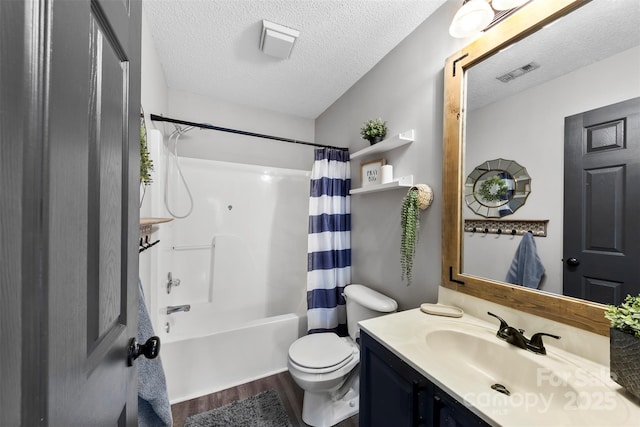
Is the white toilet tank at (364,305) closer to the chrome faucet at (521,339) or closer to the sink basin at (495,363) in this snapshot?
the sink basin at (495,363)

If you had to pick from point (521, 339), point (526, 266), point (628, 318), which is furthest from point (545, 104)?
point (521, 339)

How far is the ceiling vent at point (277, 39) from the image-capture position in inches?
57.1

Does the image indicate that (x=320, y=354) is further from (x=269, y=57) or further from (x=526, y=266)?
(x=269, y=57)

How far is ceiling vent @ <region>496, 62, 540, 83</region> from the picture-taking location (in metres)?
0.98

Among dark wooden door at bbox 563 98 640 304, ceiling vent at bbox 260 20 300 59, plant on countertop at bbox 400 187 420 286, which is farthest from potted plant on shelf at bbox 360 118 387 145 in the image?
dark wooden door at bbox 563 98 640 304

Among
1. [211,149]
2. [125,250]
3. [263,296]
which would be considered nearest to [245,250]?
[263,296]

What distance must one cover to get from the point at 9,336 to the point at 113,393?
0.40 m

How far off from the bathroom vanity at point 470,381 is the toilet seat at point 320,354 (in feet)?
1.18

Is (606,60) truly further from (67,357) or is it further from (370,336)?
(67,357)

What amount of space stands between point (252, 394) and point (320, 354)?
28.3 inches

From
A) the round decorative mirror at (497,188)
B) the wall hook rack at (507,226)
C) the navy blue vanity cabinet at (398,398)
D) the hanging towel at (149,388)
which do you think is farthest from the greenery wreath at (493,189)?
the hanging towel at (149,388)

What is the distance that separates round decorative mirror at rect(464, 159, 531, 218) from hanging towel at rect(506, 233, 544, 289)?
139mm

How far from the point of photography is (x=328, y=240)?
79.8 inches

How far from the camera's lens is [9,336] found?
0.27 metres
